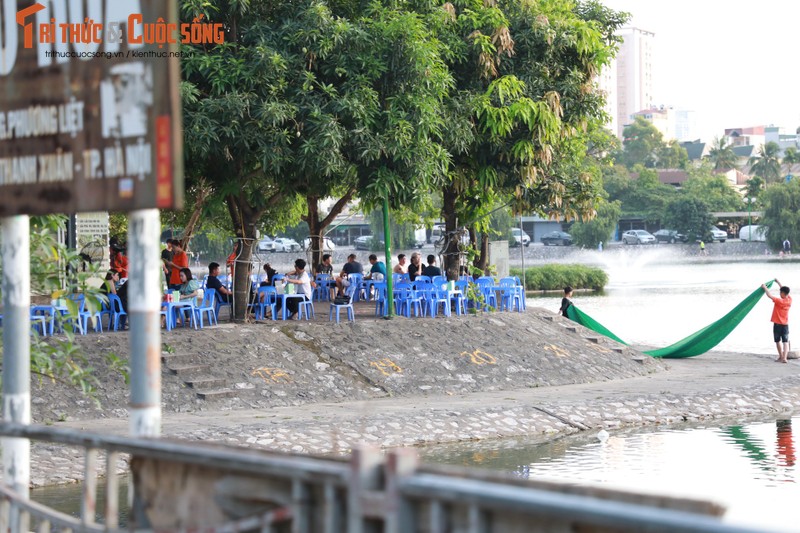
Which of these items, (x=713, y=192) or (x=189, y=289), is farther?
(x=713, y=192)

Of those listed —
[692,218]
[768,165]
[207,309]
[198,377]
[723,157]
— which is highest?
[723,157]

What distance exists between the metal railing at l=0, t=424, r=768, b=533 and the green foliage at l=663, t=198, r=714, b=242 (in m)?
87.5

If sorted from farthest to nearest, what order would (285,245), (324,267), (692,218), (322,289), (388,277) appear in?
1. (692,218)
2. (285,245)
3. (324,267)
4. (322,289)
5. (388,277)

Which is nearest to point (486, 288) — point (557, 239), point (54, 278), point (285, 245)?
point (54, 278)

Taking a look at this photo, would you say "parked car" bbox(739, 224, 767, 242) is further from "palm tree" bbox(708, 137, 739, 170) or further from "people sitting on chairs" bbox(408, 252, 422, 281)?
"people sitting on chairs" bbox(408, 252, 422, 281)

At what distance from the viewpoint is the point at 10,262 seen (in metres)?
6.64

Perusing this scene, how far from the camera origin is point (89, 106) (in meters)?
5.76

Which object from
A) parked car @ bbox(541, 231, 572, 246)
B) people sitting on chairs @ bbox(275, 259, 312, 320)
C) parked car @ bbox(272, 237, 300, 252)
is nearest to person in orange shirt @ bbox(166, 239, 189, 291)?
people sitting on chairs @ bbox(275, 259, 312, 320)

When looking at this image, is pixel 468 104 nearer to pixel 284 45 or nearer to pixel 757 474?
pixel 284 45

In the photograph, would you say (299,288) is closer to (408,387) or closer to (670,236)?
(408,387)

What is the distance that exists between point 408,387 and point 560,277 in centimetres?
3352

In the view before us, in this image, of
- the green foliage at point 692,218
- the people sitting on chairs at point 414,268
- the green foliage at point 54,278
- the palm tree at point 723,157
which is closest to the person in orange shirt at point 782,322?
the people sitting on chairs at point 414,268

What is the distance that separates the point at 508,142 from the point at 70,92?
57.0ft

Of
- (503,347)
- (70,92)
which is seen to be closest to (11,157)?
(70,92)
